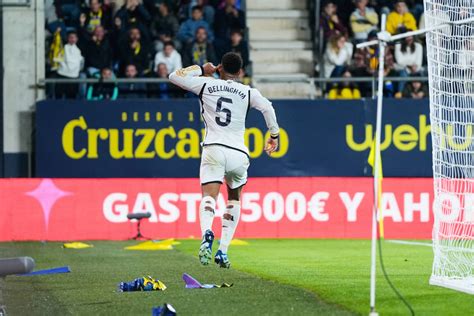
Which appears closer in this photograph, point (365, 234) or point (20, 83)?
point (365, 234)

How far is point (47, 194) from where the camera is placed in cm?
2114

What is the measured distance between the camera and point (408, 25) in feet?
80.3

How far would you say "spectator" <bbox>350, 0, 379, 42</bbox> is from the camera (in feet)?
80.4

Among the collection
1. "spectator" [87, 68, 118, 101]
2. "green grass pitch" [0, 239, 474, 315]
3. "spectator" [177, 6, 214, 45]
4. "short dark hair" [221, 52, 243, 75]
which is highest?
"spectator" [177, 6, 214, 45]

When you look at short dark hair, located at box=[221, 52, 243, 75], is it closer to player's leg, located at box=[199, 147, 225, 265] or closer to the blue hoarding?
player's leg, located at box=[199, 147, 225, 265]

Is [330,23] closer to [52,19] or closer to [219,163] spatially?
[52,19]

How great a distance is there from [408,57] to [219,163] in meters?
12.3

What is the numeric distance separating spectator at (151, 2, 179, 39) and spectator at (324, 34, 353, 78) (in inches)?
122

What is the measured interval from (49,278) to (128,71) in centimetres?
1079

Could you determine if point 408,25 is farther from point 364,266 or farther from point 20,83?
point 364,266

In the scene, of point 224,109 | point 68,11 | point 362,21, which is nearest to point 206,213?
point 224,109

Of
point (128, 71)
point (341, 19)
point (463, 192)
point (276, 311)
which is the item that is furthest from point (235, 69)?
point (341, 19)

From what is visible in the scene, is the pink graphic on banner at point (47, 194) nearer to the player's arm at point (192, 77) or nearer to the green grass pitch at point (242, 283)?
the green grass pitch at point (242, 283)

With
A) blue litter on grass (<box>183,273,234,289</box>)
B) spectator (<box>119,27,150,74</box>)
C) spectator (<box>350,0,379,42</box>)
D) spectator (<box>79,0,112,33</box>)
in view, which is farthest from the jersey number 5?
spectator (<box>350,0,379,42</box>)
